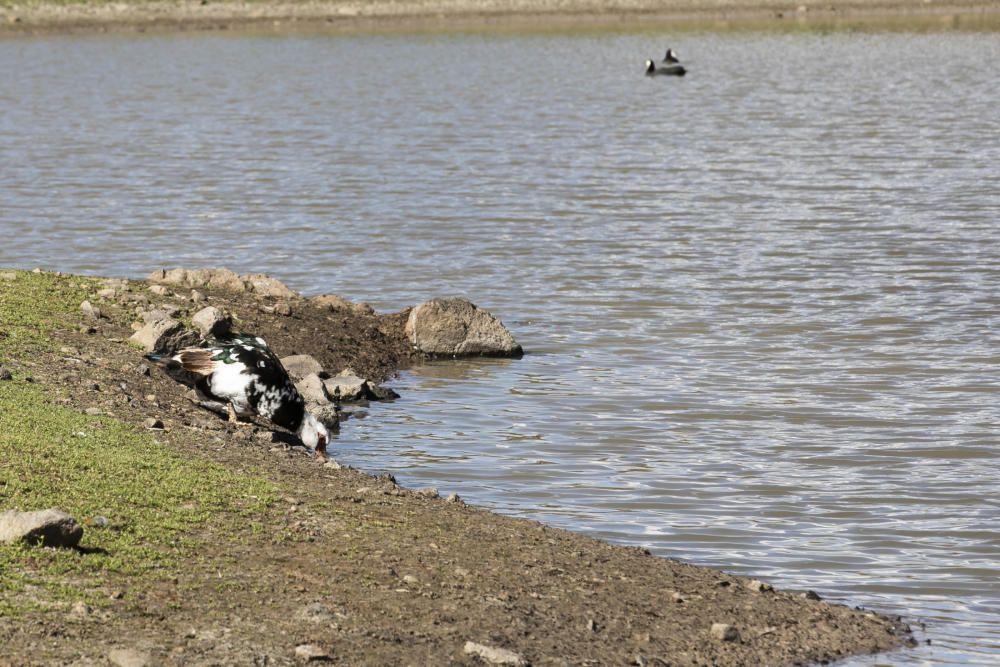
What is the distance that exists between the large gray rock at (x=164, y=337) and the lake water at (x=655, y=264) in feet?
5.05

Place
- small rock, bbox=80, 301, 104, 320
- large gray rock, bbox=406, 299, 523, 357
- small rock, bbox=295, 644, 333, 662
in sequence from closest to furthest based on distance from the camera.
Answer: small rock, bbox=295, 644, 333, 662 → small rock, bbox=80, 301, 104, 320 → large gray rock, bbox=406, 299, 523, 357

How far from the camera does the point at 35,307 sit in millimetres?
12891

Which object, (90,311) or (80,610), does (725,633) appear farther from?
(90,311)

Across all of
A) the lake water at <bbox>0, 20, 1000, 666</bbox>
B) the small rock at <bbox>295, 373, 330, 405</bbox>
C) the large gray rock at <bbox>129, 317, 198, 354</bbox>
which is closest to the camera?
the lake water at <bbox>0, 20, 1000, 666</bbox>

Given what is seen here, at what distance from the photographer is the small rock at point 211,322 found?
42.7 ft

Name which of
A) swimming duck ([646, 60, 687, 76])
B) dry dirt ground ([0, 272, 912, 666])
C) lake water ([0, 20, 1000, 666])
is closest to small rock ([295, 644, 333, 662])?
dry dirt ground ([0, 272, 912, 666])

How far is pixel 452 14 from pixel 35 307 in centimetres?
5820

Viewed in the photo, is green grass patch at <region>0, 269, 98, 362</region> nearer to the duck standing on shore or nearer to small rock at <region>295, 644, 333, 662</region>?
the duck standing on shore

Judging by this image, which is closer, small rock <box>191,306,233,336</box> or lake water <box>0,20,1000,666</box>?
lake water <box>0,20,1000,666</box>

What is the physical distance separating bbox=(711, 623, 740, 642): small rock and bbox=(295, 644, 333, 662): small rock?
6.91 feet

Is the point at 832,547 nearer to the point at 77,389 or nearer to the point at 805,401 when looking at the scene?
the point at 805,401

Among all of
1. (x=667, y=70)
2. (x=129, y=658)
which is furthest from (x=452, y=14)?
(x=129, y=658)

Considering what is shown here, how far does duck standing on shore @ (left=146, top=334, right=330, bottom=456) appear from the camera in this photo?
37.1 feet

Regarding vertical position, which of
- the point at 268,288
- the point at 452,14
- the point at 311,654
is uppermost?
the point at 311,654
